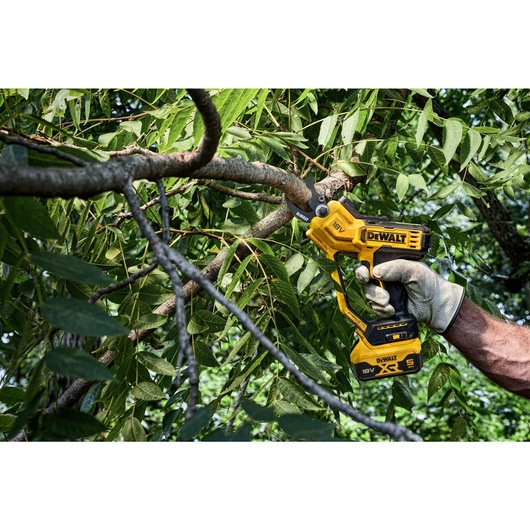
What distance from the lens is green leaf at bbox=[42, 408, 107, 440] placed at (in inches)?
26.5

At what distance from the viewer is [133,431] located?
1.35 meters

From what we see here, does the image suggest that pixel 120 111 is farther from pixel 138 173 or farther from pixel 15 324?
pixel 138 173

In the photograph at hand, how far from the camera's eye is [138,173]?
2.61ft

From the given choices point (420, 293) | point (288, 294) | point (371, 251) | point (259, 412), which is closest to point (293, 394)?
point (288, 294)

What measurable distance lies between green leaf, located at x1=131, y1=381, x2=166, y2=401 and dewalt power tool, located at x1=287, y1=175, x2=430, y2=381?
17.5 inches

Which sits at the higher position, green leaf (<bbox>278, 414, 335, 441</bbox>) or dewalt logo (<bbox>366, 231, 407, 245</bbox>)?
green leaf (<bbox>278, 414, 335, 441</bbox>)

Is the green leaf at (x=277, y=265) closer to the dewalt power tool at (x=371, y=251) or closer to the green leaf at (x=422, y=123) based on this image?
the dewalt power tool at (x=371, y=251)

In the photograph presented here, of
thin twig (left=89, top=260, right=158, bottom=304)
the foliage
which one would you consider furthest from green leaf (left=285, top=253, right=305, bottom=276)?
thin twig (left=89, top=260, right=158, bottom=304)

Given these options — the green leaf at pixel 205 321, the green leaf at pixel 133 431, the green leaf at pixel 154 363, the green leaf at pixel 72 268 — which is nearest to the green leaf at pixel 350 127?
the green leaf at pixel 205 321

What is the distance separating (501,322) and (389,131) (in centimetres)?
71

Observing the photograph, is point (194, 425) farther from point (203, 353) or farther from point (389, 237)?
point (389, 237)

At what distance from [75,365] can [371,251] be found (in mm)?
1052

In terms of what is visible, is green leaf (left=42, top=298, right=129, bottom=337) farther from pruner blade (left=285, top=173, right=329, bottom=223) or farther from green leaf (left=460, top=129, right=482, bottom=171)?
green leaf (left=460, top=129, right=482, bottom=171)

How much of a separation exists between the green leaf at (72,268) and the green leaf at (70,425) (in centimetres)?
12
